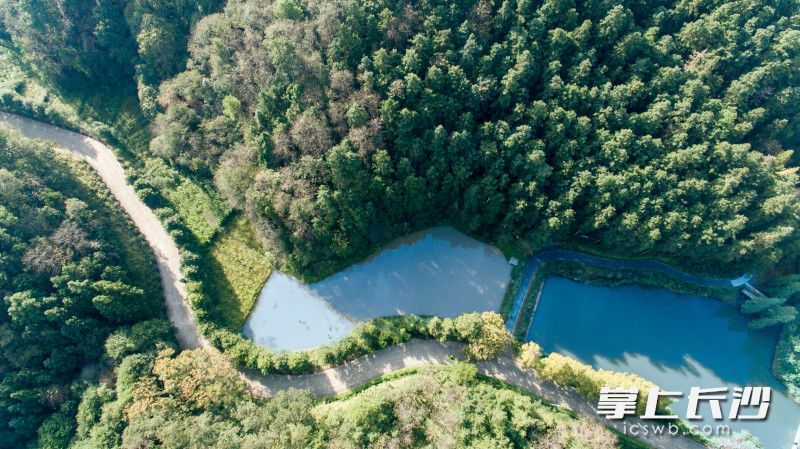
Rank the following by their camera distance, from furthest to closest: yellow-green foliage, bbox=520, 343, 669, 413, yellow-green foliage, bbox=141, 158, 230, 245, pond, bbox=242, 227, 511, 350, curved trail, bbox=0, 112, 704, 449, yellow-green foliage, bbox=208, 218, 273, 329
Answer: yellow-green foliage, bbox=141, 158, 230, 245, yellow-green foliage, bbox=208, 218, 273, 329, pond, bbox=242, 227, 511, 350, curved trail, bbox=0, 112, 704, 449, yellow-green foliage, bbox=520, 343, 669, 413

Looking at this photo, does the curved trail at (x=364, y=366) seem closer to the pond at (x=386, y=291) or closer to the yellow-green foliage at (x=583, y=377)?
the yellow-green foliage at (x=583, y=377)

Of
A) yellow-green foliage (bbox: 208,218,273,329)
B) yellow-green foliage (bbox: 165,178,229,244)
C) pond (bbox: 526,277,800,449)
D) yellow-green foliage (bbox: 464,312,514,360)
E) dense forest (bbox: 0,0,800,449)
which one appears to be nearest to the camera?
dense forest (bbox: 0,0,800,449)

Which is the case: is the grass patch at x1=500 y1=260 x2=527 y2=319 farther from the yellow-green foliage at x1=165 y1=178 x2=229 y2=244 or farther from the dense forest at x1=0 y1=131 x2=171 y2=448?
the dense forest at x1=0 y1=131 x2=171 y2=448

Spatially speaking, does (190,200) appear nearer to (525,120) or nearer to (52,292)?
(52,292)

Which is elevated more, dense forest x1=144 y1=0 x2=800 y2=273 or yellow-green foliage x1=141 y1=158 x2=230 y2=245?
dense forest x1=144 y1=0 x2=800 y2=273

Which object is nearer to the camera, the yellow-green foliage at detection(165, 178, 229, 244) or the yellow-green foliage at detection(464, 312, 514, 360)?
the yellow-green foliage at detection(464, 312, 514, 360)

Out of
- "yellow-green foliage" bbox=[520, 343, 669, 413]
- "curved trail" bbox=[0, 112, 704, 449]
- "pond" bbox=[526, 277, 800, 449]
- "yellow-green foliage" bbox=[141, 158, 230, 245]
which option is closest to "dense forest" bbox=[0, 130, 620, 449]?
"curved trail" bbox=[0, 112, 704, 449]

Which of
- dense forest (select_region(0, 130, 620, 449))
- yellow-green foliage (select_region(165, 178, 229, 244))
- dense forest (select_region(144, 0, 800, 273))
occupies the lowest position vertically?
dense forest (select_region(0, 130, 620, 449))

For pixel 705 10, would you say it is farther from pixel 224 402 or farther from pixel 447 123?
pixel 224 402

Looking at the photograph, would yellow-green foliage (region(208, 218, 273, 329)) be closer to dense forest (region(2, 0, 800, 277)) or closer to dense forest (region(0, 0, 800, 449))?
dense forest (region(0, 0, 800, 449))

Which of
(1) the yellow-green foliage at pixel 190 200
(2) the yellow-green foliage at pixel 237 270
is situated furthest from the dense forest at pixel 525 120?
(1) the yellow-green foliage at pixel 190 200
